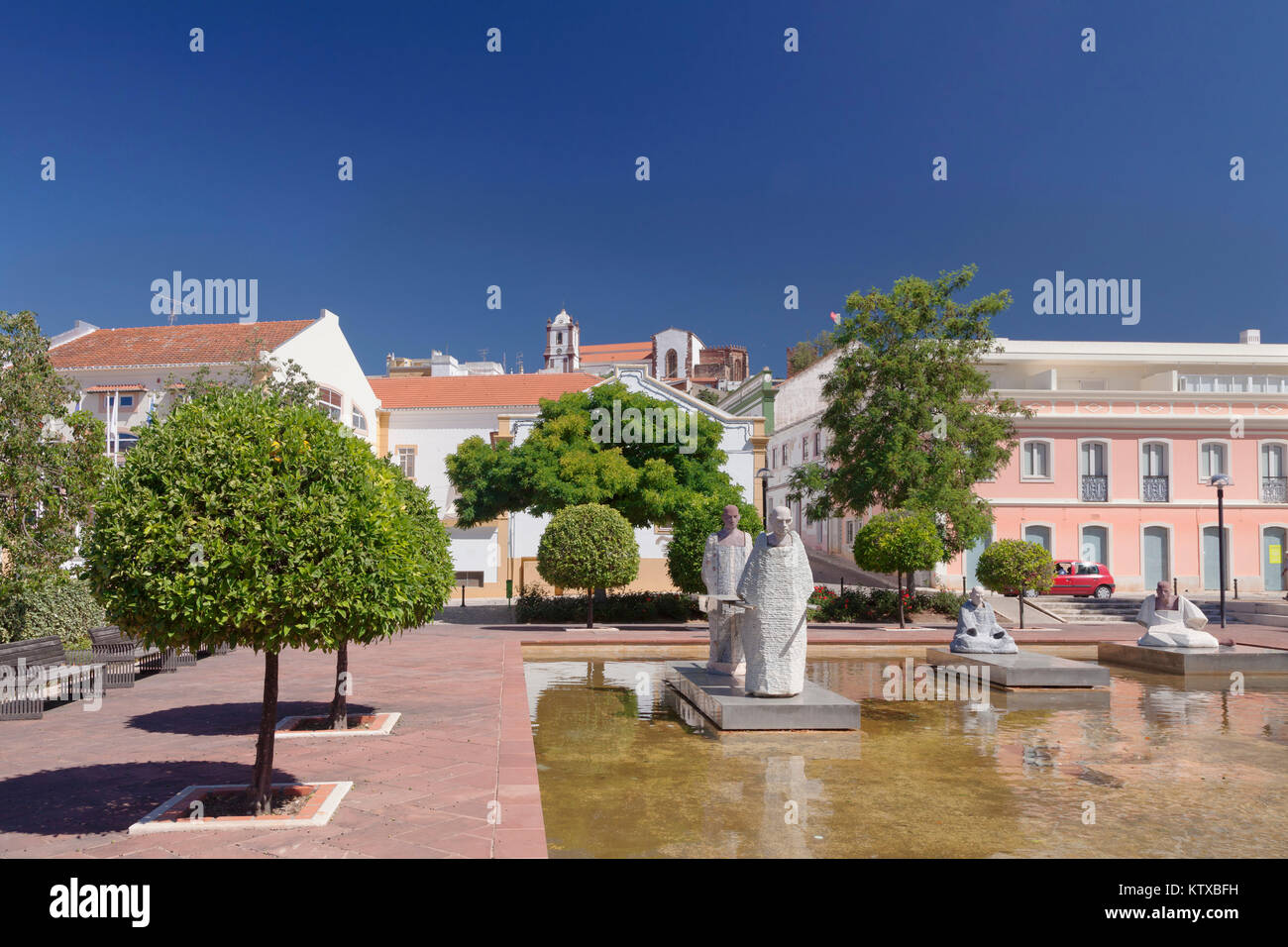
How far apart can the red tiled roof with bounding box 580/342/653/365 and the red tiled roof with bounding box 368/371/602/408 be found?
65.9 metres

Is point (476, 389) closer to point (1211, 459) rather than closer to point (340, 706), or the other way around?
point (1211, 459)

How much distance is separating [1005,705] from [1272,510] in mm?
28266

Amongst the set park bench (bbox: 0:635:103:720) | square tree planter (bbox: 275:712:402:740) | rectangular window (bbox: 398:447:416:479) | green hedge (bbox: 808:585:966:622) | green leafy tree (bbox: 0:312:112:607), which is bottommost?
green hedge (bbox: 808:585:966:622)

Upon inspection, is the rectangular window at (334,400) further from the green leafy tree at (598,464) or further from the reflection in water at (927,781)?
the reflection in water at (927,781)

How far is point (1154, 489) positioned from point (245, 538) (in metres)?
35.0

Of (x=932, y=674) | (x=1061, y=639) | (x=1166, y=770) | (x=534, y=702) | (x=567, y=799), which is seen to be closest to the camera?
(x=567, y=799)

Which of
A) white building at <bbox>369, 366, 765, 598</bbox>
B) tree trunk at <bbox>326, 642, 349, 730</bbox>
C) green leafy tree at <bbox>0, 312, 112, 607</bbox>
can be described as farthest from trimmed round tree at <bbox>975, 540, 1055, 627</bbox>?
green leafy tree at <bbox>0, 312, 112, 607</bbox>

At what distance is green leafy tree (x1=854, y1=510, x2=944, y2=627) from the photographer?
22344 millimetres

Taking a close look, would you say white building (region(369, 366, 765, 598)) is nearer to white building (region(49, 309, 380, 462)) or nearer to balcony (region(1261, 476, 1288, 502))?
white building (region(49, 309, 380, 462))

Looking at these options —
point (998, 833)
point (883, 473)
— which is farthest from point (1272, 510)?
point (998, 833)

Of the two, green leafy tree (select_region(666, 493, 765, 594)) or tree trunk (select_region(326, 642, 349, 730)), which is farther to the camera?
green leafy tree (select_region(666, 493, 765, 594))

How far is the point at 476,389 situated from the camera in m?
46.0

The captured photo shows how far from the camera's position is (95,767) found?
7.48 m
